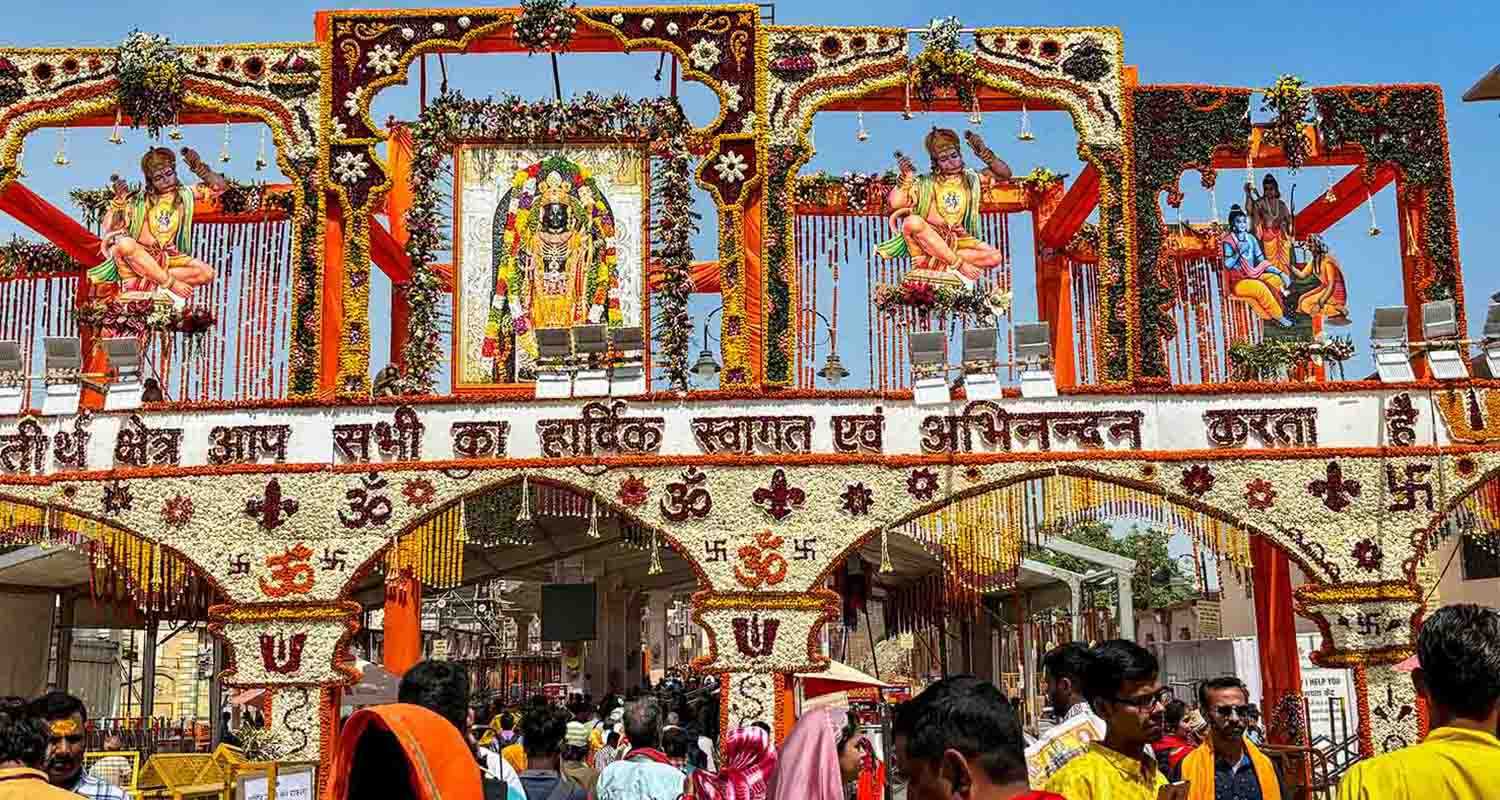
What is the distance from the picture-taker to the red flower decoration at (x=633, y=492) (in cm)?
1400

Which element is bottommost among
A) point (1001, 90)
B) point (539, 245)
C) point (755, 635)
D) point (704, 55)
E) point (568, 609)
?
point (755, 635)

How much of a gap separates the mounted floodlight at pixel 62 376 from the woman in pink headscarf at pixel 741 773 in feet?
32.5

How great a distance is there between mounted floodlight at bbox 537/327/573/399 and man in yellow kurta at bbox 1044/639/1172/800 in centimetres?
1011

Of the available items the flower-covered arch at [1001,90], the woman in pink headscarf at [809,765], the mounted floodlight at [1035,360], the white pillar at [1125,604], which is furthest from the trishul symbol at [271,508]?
the white pillar at [1125,604]

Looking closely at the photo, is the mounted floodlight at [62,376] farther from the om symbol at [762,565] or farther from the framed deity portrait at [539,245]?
the om symbol at [762,565]

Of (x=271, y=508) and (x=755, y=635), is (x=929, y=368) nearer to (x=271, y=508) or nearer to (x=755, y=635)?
(x=755, y=635)

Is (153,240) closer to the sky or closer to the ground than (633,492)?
closer to the sky

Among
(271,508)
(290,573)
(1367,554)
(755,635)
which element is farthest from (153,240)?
(1367,554)

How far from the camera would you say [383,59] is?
1522 centimetres

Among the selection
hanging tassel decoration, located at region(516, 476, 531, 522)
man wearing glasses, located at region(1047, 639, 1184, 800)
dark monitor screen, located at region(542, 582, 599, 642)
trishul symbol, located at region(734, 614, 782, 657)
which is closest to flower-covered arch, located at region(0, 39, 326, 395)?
hanging tassel decoration, located at region(516, 476, 531, 522)

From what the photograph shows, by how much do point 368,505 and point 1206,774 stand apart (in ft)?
32.4

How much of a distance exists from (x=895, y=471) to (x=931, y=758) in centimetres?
1112

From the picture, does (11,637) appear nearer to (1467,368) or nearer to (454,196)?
(454,196)

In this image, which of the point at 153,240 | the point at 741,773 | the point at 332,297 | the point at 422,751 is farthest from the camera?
the point at 153,240
